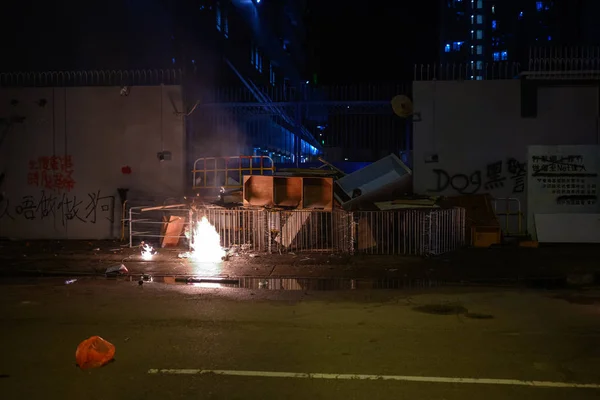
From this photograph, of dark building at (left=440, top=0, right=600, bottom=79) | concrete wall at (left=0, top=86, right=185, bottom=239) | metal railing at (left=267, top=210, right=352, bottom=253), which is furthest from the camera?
dark building at (left=440, top=0, right=600, bottom=79)

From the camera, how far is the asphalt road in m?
4.89

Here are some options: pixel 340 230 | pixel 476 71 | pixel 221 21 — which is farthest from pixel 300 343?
pixel 221 21

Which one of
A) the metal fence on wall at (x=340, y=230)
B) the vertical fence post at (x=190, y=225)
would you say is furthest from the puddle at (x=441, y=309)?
the vertical fence post at (x=190, y=225)

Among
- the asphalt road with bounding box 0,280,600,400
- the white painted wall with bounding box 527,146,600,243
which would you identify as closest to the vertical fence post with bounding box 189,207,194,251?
the asphalt road with bounding box 0,280,600,400

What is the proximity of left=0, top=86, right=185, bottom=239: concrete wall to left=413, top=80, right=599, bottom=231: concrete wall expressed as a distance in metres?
6.86

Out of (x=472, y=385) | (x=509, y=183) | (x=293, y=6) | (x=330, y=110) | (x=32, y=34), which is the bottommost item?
(x=472, y=385)

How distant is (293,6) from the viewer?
45.1m

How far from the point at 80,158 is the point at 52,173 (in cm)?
89

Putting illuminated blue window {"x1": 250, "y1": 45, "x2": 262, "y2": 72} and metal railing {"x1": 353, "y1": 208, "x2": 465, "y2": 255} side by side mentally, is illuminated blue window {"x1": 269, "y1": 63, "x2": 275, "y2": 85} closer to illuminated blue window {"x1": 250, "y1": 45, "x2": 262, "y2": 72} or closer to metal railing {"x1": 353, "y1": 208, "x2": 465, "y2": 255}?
illuminated blue window {"x1": 250, "y1": 45, "x2": 262, "y2": 72}

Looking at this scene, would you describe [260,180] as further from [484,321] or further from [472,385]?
[472,385]

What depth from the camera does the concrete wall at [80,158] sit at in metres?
15.0

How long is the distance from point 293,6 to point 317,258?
37561 mm

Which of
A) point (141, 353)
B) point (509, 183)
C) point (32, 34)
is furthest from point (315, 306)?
point (32, 34)

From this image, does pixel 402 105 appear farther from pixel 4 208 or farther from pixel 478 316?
pixel 4 208
